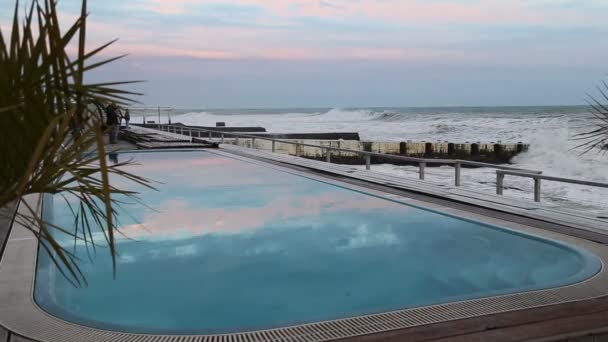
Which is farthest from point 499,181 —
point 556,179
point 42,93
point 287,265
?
point 42,93

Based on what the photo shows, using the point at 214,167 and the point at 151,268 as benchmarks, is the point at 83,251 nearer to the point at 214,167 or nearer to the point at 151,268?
the point at 151,268

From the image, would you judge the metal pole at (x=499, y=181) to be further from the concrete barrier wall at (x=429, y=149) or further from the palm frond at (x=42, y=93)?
the concrete barrier wall at (x=429, y=149)

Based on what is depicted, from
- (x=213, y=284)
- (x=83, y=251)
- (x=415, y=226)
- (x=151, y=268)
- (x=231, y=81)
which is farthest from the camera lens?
(x=231, y=81)

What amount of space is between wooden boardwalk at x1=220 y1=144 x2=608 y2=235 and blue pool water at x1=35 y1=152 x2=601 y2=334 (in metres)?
0.47

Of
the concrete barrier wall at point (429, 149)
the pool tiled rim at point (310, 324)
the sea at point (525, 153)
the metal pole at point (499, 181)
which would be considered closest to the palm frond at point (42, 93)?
the pool tiled rim at point (310, 324)

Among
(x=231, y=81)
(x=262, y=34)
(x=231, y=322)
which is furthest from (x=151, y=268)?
(x=231, y=81)

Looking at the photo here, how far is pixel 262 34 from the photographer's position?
923 inches

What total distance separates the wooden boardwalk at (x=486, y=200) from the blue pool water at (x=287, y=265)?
18.3 inches

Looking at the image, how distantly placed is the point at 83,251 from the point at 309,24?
17594mm

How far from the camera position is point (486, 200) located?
17.4 ft

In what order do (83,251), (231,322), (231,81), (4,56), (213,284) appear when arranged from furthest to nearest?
(231,81)
(83,251)
(213,284)
(231,322)
(4,56)

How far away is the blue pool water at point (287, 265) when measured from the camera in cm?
307

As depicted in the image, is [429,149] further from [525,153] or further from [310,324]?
[310,324]

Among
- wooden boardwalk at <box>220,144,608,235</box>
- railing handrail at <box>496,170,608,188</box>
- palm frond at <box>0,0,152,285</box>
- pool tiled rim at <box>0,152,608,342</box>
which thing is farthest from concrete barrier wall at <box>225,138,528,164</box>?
palm frond at <box>0,0,152,285</box>
